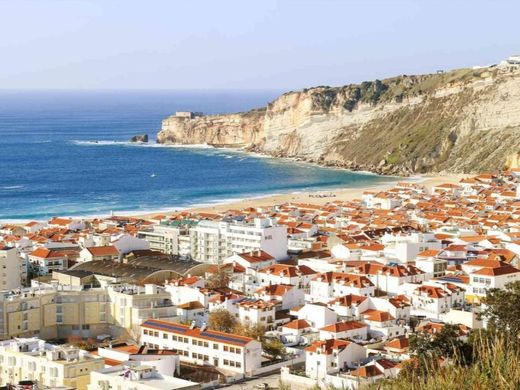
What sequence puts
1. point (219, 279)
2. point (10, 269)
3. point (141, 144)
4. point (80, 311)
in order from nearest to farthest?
point (80, 311)
point (219, 279)
point (10, 269)
point (141, 144)

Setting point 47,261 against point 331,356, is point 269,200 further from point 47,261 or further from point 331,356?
point 331,356

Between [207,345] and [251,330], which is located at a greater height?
[207,345]

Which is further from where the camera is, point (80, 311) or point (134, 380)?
point (80, 311)

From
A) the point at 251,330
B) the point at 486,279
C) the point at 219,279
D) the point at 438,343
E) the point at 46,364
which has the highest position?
the point at 438,343

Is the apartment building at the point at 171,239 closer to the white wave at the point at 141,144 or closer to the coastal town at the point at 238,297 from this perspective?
the coastal town at the point at 238,297

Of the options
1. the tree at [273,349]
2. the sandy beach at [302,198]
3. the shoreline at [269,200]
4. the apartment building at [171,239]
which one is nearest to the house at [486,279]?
the tree at [273,349]

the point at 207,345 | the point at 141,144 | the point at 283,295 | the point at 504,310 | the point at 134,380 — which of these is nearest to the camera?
the point at 134,380

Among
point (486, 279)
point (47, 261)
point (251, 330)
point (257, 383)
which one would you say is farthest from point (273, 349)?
point (47, 261)
